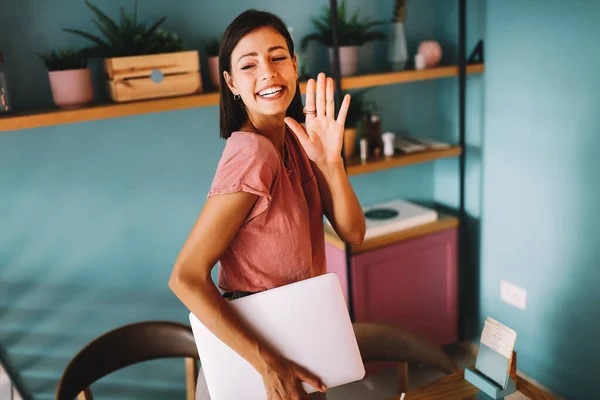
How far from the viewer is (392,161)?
90.6 inches

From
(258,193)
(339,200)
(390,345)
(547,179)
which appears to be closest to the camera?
(258,193)

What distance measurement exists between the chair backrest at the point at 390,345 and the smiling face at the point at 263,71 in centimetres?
83

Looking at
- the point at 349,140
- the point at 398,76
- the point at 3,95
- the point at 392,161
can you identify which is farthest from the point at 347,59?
the point at 3,95

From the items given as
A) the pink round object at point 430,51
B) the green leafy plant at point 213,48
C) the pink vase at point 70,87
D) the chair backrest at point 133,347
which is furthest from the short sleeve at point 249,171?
the pink round object at point 430,51

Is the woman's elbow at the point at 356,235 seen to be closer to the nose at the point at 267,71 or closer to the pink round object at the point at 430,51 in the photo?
the nose at the point at 267,71

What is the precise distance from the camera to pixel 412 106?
2734 mm

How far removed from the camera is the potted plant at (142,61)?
1.81 meters

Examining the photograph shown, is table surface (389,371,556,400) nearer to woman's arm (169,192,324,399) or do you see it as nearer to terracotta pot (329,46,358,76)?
woman's arm (169,192,324,399)

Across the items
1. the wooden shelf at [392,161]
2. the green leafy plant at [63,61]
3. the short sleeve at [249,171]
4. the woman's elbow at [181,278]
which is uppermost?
the green leafy plant at [63,61]

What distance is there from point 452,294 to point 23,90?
84.9 inches

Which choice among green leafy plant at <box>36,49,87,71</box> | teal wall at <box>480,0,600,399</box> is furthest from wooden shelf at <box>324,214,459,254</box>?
green leafy plant at <box>36,49,87,71</box>

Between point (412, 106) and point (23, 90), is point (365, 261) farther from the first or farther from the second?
point (23, 90)

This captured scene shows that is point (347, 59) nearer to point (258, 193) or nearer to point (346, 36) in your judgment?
point (346, 36)

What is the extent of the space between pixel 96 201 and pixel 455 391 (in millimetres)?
1552
